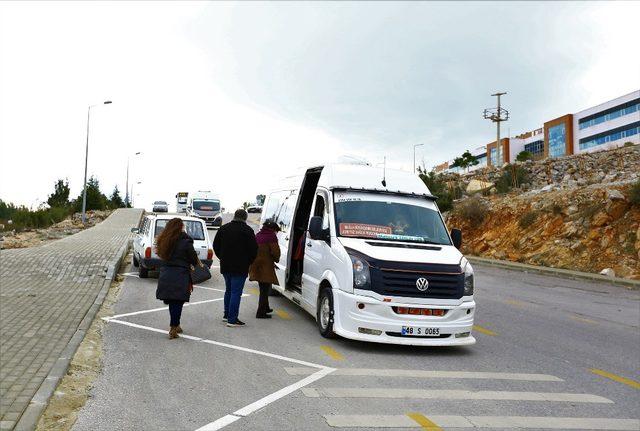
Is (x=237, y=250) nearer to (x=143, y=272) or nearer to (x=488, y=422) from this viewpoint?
(x=488, y=422)

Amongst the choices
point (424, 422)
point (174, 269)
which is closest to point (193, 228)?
point (174, 269)

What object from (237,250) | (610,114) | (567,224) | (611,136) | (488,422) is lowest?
(488,422)

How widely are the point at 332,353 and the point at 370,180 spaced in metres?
3.22

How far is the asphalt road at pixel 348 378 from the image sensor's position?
556 centimetres

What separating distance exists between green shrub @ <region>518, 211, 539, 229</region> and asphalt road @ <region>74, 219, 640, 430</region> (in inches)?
725

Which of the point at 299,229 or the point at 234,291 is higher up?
the point at 299,229

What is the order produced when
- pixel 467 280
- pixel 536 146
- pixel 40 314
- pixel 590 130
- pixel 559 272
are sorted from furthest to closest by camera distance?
1. pixel 536 146
2. pixel 590 130
3. pixel 559 272
4. pixel 40 314
5. pixel 467 280

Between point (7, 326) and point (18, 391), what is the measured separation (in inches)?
165

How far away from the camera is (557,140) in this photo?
87562 mm

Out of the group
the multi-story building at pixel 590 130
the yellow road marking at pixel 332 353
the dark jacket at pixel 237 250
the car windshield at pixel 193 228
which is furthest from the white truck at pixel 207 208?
the multi-story building at pixel 590 130

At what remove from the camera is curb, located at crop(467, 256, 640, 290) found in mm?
20625

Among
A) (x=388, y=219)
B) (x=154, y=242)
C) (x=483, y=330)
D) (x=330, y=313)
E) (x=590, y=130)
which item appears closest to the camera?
(x=330, y=313)

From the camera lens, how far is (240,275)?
9.83m

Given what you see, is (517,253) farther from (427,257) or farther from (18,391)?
(18,391)
